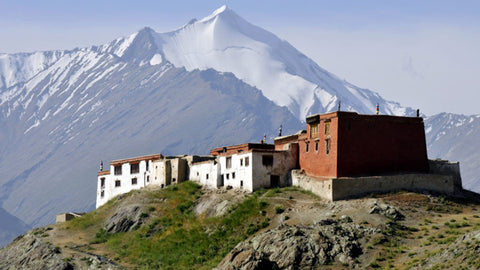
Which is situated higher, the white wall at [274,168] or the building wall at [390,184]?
the white wall at [274,168]

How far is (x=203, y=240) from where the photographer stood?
10225 centimetres

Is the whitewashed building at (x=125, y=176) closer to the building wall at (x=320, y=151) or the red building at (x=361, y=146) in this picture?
the building wall at (x=320, y=151)

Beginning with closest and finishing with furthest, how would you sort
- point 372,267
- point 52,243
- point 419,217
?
point 372,267, point 419,217, point 52,243

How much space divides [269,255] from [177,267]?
14785 mm

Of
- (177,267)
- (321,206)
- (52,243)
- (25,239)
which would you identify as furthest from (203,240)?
(25,239)

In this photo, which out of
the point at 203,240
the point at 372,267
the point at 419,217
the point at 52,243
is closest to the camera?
the point at 372,267

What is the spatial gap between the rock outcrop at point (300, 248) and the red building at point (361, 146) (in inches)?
553

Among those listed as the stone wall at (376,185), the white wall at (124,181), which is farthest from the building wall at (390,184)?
the white wall at (124,181)

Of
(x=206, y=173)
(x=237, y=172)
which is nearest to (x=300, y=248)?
(x=237, y=172)

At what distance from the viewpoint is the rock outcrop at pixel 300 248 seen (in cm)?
8512

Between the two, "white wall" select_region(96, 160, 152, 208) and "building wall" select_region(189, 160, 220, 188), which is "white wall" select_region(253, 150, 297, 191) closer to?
"building wall" select_region(189, 160, 220, 188)

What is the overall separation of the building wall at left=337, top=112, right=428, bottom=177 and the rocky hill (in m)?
5.86

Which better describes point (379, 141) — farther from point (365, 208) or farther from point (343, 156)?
point (365, 208)

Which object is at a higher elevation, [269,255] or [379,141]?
[379,141]
